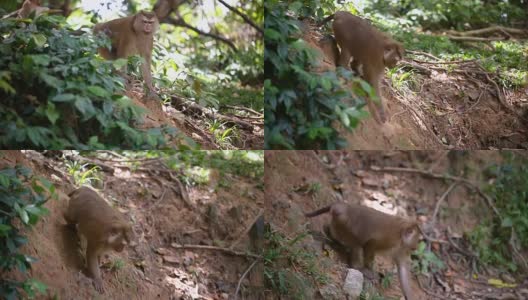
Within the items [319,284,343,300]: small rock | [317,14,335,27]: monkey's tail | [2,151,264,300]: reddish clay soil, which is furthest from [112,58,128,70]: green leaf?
[319,284,343,300]: small rock

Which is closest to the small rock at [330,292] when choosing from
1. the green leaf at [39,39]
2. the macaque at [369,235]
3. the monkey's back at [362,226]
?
the macaque at [369,235]

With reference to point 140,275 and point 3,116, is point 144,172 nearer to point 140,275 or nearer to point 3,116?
point 140,275

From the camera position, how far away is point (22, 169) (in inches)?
176

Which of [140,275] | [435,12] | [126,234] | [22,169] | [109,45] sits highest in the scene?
[435,12]

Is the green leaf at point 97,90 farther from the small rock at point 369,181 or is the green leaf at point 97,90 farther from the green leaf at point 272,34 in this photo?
the small rock at point 369,181

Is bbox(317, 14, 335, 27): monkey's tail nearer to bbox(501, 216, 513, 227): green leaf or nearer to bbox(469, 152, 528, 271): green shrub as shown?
bbox(469, 152, 528, 271): green shrub

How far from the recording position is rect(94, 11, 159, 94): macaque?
4.75 m

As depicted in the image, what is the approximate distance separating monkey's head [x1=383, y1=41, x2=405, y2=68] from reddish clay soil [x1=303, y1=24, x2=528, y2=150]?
77 mm

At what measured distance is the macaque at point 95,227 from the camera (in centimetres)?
470

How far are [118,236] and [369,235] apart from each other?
1877mm

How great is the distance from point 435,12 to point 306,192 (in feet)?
5.55

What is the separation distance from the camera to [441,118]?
4633 millimetres

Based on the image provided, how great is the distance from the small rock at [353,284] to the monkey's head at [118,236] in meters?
1.66

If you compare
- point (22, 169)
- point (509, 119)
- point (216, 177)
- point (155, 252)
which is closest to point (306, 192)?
point (216, 177)
